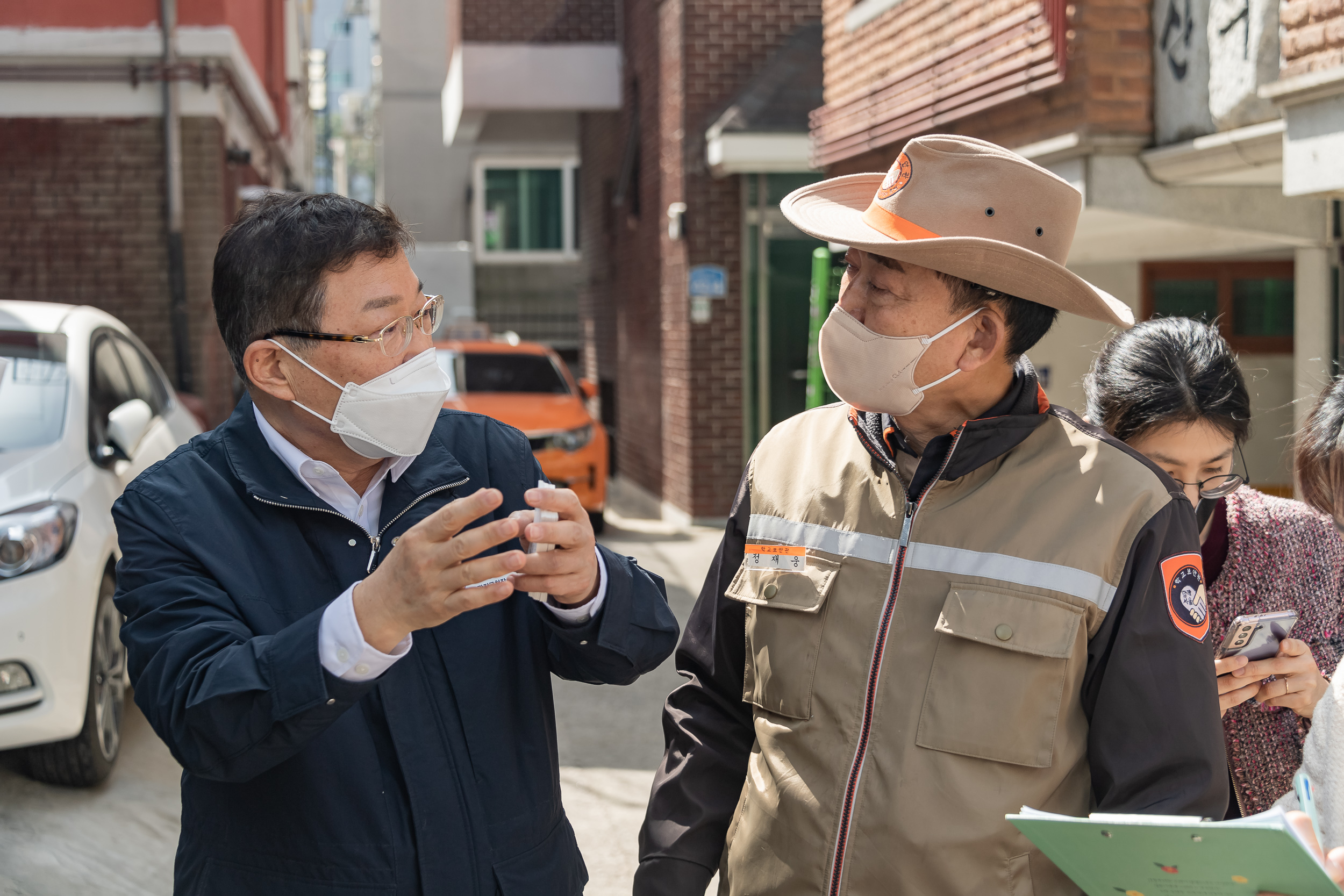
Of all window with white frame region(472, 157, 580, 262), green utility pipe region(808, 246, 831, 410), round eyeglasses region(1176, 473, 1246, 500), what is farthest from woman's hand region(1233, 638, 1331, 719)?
window with white frame region(472, 157, 580, 262)

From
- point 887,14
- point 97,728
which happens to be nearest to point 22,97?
point 887,14

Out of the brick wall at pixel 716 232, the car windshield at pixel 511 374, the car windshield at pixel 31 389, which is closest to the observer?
the car windshield at pixel 31 389

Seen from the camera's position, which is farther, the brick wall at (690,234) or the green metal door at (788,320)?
the green metal door at (788,320)

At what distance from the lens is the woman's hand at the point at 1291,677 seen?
2242 mm

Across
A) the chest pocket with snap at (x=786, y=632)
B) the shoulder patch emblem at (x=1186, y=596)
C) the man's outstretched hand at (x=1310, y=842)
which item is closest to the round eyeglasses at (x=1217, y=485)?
the shoulder patch emblem at (x=1186, y=596)

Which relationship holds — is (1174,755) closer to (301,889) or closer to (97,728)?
(301,889)

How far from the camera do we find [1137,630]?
185 centimetres

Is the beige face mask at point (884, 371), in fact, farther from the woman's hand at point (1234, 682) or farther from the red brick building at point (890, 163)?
the red brick building at point (890, 163)

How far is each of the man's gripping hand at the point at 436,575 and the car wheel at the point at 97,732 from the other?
323 cm

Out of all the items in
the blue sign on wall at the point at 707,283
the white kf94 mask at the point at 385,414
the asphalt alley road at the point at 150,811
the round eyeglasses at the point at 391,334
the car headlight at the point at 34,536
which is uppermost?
the blue sign on wall at the point at 707,283

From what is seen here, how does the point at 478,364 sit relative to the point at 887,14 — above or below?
below

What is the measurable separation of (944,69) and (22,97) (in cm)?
741

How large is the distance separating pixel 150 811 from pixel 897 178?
12.7 ft

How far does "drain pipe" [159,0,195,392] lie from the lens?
10539mm
